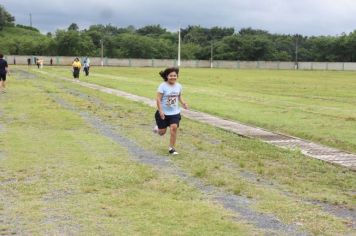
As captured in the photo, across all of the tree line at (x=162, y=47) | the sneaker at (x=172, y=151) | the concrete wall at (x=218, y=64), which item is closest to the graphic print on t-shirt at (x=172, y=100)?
the sneaker at (x=172, y=151)

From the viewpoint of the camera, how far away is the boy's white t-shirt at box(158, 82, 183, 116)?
10.9 m

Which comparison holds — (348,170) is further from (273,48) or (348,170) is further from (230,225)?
(273,48)

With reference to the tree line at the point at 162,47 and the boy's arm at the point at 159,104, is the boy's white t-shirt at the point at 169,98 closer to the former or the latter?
the boy's arm at the point at 159,104

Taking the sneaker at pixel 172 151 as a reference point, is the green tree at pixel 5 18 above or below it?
above

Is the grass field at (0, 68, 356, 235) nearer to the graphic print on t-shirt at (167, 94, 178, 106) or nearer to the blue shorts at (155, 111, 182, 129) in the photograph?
the blue shorts at (155, 111, 182, 129)

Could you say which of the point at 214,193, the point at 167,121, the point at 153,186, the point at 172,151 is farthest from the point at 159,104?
the point at 214,193

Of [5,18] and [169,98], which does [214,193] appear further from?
[5,18]

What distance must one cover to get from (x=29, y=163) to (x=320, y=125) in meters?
9.16

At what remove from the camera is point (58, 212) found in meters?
6.50

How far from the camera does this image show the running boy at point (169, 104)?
35.6 ft

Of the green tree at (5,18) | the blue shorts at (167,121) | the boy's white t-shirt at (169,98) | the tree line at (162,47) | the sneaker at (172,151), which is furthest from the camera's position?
the green tree at (5,18)

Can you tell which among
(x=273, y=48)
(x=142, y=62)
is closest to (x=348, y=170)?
(x=142, y=62)

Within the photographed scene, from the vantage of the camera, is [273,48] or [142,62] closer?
[142,62]

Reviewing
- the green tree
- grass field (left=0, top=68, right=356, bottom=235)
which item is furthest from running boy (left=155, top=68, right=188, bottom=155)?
the green tree
